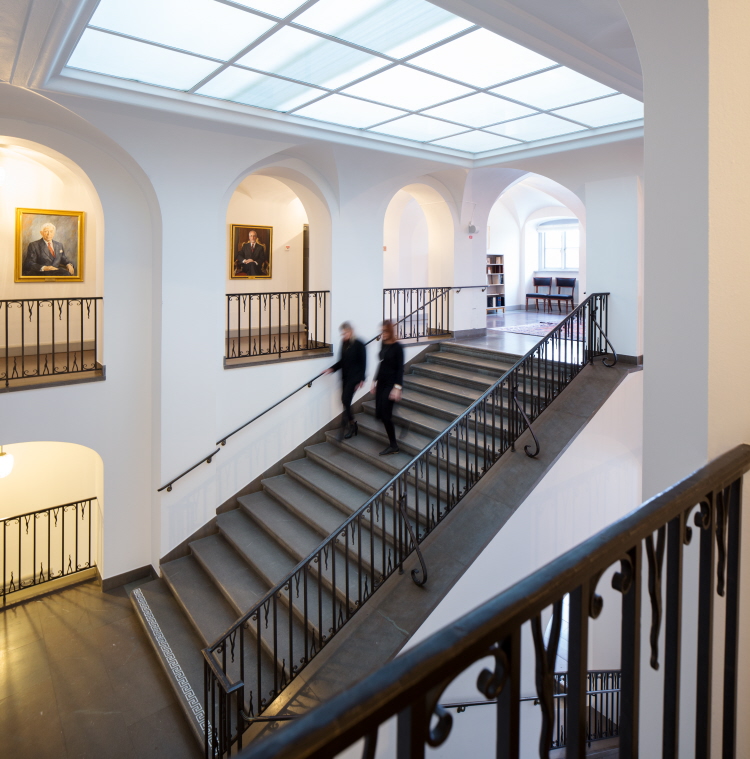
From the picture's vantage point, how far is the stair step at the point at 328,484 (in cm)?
751

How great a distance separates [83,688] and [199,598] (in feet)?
4.98

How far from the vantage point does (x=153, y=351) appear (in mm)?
8016

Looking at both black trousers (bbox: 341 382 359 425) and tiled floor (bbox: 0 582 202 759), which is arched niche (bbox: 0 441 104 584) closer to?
tiled floor (bbox: 0 582 202 759)

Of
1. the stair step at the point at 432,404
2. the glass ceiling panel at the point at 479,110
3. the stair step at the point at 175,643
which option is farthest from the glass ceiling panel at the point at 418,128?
the stair step at the point at 175,643

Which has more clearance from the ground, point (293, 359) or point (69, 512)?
point (293, 359)

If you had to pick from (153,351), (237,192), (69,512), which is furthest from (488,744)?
(237,192)

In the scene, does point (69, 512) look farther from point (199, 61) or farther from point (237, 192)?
point (199, 61)

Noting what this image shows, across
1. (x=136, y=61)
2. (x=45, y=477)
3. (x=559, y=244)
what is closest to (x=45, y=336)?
(x=45, y=477)

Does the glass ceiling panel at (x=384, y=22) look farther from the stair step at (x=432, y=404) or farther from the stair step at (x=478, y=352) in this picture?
the stair step at (x=478, y=352)

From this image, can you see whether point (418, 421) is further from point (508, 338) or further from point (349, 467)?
point (508, 338)

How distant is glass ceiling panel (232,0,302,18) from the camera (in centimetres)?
449

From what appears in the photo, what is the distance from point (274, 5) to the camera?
454cm

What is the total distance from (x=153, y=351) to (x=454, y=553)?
16.3 feet

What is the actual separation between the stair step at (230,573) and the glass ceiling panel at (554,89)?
635 cm
